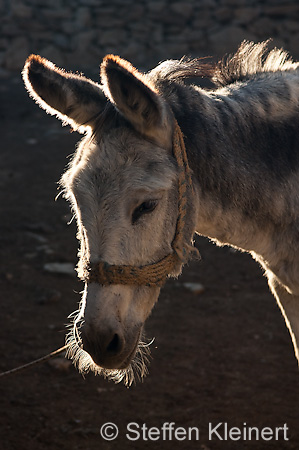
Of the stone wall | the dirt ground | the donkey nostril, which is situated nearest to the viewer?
the donkey nostril

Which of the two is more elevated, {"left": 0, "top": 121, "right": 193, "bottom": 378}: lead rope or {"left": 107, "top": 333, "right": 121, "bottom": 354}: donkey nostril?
{"left": 0, "top": 121, "right": 193, "bottom": 378}: lead rope

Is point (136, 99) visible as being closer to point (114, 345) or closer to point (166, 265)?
point (166, 265)

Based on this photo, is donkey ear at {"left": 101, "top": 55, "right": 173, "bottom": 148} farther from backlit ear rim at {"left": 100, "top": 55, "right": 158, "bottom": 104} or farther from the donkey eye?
the donkey eye

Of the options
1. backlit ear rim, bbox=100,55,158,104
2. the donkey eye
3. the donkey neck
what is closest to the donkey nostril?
→ the donkey eye

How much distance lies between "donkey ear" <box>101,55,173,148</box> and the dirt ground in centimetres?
202

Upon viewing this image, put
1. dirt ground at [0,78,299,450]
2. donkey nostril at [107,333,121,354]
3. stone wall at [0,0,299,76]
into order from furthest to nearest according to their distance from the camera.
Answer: stone wall at [0,0,299,76], dirt ground at [0,78,299,450], donkey nostril at [107,333,121,354]

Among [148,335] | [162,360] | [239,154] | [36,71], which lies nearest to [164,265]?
[239,154]

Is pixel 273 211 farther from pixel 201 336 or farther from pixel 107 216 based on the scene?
pixel 201 336

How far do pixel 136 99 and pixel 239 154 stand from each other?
547 mm

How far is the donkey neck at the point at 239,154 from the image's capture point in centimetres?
217

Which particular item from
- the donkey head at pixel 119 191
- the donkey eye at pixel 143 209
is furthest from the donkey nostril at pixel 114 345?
the donkey eye at pixel 143 209

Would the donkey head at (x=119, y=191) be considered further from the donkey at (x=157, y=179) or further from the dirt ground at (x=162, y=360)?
the dirt ground at (x=162, y=360)

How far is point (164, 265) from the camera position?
2.08m

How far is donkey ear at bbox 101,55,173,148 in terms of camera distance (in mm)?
1860
